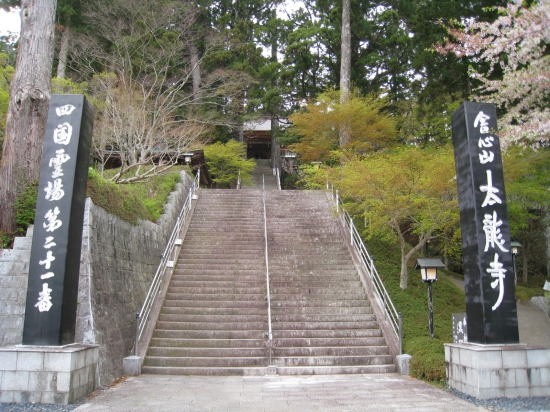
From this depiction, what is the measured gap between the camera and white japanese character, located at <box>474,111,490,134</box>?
616 cm

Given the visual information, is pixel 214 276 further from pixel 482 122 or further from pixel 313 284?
pixel 482 122

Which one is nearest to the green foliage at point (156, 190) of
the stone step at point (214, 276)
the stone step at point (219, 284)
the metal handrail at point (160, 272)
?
the metal handrail at point (160, 272)

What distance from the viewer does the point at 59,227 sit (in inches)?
224

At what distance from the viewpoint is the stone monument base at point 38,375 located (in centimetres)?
506

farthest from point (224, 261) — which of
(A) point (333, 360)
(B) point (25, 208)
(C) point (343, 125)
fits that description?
(C) point (343, 125)

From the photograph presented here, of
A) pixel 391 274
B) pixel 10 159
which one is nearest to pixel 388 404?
pixel 391 274

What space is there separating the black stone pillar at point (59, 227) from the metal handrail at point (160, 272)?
6.82 ft

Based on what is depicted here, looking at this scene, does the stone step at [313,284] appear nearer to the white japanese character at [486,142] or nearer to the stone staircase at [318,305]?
the stone staircase at [318,305]

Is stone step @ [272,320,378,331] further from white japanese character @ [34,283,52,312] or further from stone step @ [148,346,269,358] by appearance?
white japanese character @ [34,283,52,312]

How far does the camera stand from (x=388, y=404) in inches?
213

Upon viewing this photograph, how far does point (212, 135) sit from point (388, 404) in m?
19.7

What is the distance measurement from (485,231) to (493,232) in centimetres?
11

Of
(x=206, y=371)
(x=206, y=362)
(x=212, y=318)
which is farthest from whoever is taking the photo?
(x=212, y=318)

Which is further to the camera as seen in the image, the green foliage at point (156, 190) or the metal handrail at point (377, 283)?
the green foliage at point (156, 190)
